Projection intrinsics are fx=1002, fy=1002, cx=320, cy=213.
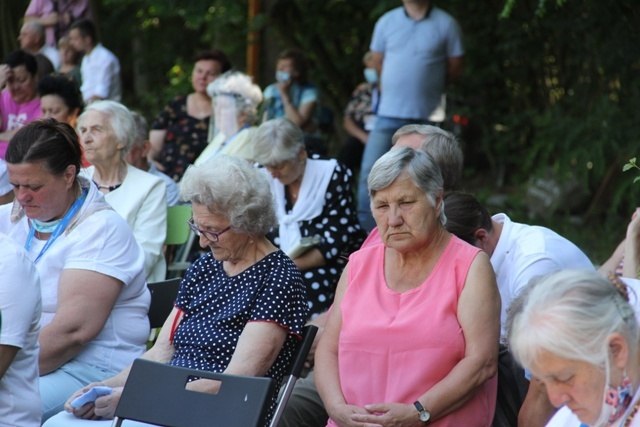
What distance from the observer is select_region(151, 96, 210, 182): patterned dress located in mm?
7648

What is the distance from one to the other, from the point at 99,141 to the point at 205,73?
2.54 m

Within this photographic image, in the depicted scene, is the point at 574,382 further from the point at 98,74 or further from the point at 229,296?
the point at 98,74

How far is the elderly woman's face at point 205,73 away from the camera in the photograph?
7922 millimetres

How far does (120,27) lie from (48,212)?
9038 mm

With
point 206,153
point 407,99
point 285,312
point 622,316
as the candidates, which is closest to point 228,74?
point 206,153

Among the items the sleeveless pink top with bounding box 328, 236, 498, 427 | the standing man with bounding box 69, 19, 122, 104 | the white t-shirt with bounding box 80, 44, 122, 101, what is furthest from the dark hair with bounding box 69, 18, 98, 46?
the sleeveless pink top with bounding box 328, 236, 498, 427

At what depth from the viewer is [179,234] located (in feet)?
19.0

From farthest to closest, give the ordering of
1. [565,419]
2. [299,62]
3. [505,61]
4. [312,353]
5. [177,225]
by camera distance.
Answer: [505,61], [299,62], [177,225], [312,353], [565,419]

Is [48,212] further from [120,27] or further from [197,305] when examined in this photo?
[120,27]

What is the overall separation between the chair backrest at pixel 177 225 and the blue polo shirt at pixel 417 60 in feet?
7.11

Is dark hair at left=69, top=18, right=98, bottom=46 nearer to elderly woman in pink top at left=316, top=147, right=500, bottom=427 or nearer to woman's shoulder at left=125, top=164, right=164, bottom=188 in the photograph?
woman's shoulder at left=125, top=164, right=164, bottom=188

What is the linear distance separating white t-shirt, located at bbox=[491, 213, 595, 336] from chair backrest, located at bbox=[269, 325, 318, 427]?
0.74 meters

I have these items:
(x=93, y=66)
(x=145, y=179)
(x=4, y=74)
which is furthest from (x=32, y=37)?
(x=145, y=179)

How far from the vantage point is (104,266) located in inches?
163
